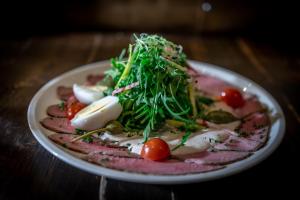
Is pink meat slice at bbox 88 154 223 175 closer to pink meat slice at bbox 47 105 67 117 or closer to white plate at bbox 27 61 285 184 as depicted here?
white plate at bbox 27 61 285 184

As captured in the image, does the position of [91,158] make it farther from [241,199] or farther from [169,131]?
[241,199]

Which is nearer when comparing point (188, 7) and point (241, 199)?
point (241, 199)

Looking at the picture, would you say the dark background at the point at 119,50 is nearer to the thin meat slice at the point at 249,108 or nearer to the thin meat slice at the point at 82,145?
the thin meat slice at the point at 82,145

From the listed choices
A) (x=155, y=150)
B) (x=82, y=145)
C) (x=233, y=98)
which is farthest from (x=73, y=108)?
(x=233, y=98)

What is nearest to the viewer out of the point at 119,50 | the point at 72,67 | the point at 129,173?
the point at 129,173

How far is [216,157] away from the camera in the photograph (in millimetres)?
1476

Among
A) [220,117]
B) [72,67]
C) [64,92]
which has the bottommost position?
[72,67]

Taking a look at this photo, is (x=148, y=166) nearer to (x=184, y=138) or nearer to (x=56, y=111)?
(x=184, y=138)

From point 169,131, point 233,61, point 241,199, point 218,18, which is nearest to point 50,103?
point 169,131

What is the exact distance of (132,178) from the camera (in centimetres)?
129

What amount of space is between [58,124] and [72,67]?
2.91ft

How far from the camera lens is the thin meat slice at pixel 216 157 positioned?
1445 mm

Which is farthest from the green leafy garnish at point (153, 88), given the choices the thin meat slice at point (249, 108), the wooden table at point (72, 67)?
the wooden table at point (72, 67)

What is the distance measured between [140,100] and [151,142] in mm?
311
